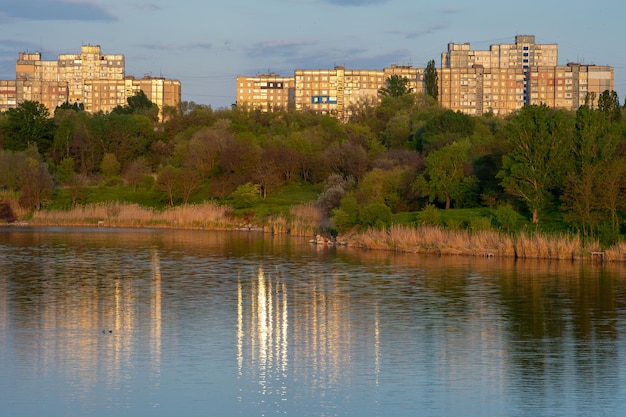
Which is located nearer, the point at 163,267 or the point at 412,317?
the point at 412,317

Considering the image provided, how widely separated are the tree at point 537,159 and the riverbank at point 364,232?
5.75 m

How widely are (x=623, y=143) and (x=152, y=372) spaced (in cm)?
4918

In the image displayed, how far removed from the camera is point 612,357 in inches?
1164

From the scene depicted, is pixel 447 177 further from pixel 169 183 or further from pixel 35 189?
pixel 35 189

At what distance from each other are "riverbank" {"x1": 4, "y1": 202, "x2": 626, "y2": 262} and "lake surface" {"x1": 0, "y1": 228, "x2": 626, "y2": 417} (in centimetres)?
252

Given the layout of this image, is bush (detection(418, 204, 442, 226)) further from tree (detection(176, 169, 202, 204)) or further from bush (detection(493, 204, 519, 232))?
tree (detection(176, 169, 202, 204))

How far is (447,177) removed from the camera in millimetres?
75438

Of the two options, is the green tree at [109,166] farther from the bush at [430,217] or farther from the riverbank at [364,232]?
the bush at [430,217]

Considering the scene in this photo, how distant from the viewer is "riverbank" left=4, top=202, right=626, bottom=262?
57594mm

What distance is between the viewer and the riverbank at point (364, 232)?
2267 inches

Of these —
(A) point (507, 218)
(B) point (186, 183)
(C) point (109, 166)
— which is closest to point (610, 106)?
(A) point (507, 218)

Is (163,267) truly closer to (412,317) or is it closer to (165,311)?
(165,311)

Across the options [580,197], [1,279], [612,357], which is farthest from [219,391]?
[580,197]

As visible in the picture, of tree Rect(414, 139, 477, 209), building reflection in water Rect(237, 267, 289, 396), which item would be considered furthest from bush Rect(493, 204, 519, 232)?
building reflection in water Rect(237, 267, 289, 396)
